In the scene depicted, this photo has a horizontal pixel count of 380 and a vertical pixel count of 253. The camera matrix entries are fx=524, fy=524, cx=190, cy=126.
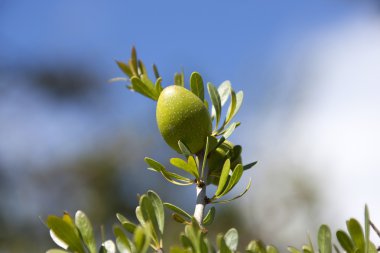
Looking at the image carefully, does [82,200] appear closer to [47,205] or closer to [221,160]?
[47,205]

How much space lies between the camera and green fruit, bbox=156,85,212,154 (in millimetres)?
968

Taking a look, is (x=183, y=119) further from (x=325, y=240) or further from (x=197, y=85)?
(x=325, y=240)

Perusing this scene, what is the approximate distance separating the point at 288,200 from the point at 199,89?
97.0 inches

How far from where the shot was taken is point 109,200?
781 centimetres

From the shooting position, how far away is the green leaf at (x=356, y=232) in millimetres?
731

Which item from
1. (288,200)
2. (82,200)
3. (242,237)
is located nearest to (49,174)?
(82,200)

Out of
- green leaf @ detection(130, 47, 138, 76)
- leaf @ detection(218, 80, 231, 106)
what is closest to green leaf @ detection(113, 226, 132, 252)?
leaf @ detection(218, 80, 231, 106)

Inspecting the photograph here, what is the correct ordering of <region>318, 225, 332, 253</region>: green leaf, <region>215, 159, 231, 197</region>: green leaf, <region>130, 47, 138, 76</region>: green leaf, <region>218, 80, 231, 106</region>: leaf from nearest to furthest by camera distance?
<region>318, 225, 332, 253</region>: green leaf
<region>215, 159, 231, 197</region>: green leaf
<region>218, 80, 231, 106</region>: leaf
<region>130, 47, 138, 76</region>: green leaf

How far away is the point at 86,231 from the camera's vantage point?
74 centimetres

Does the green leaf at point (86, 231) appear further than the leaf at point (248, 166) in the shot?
No

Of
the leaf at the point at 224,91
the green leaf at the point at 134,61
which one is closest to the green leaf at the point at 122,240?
the leaf at the point at 224,91

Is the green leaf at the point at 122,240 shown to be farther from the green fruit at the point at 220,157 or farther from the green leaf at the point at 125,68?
the green leaf at the point at 125,68

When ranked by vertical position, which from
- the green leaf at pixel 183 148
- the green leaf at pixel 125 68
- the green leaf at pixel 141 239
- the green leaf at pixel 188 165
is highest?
the green leaf at pixel 125 68

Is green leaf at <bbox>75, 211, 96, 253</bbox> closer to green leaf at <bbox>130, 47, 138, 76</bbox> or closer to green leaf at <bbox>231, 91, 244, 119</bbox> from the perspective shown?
green leaf at <bbox>231, 91, 244, 119</bbox>
